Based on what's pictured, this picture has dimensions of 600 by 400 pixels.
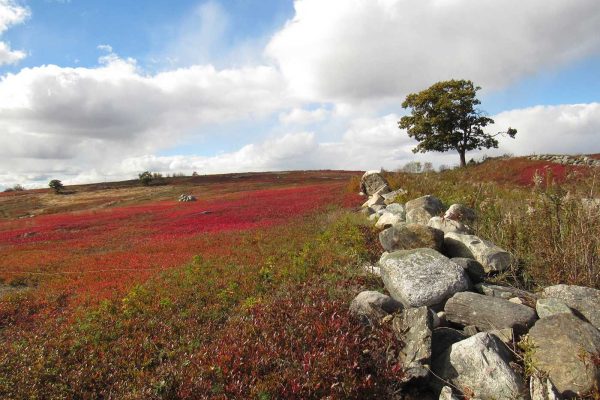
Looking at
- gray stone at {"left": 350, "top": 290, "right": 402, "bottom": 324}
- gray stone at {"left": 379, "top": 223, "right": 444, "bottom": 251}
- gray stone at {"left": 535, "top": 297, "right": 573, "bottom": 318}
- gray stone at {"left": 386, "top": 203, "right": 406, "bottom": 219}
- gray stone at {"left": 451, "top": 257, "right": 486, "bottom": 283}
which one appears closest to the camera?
gray stone at {"left": 535, "top": 297, "right": 573, "bottom": 318}

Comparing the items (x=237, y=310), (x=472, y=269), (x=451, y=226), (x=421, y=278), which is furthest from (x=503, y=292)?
(x=237, y=310)

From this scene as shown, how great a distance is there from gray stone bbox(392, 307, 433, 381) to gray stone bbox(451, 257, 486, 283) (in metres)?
2.49

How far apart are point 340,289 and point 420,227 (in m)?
3.03

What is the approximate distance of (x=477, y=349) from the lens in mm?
5223

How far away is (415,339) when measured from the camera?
230 inches

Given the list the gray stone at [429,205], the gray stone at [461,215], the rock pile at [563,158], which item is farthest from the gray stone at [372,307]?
the rock pile at [563,158]

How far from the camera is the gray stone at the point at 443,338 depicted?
5867 millimetres

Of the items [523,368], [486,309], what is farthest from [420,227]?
[523,368]

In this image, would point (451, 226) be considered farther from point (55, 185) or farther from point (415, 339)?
point (55, 185)

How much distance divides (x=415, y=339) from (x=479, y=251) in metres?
4.01

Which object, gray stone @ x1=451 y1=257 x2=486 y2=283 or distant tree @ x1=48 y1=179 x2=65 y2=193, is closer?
gray stone @ x1=451 y1=257 x2=486 y2=283

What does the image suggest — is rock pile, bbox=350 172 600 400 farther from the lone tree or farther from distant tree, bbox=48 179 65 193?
distant tree, bbox=48 179 65 193

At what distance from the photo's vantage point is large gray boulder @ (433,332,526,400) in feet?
16.0

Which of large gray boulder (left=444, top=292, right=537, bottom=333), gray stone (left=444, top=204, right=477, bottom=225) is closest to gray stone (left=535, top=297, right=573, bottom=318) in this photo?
large gray boulder (left=444, top=292, right=537, bottom=333)
